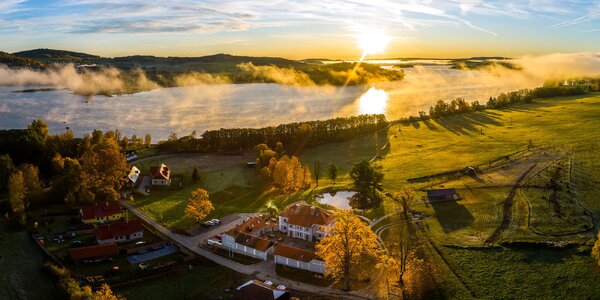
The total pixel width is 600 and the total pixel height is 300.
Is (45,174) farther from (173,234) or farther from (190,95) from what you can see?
(190,95)

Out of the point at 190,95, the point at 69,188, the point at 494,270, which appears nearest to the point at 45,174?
the point at 69,188

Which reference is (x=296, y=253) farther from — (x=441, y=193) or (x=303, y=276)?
(x=441, y=193)

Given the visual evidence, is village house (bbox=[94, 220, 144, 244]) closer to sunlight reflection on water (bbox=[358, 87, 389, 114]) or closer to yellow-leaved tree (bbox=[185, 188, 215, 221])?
yellow-leaved tree (bbox=[185, 188, 215, 221])

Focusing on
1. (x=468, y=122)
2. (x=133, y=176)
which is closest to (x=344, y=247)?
(x=133, y=176)

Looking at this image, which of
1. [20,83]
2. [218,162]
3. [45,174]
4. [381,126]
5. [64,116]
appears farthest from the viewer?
[20,83]

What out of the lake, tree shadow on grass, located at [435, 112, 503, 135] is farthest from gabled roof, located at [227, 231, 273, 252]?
the lake

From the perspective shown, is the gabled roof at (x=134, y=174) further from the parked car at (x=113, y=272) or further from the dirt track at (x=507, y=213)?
the dirt track at (x=507, y=213)
